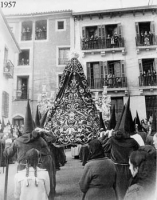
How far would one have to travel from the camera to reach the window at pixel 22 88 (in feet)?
13.0

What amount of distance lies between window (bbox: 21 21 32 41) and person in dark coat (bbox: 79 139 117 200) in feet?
10.2

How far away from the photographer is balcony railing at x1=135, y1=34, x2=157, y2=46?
437cm

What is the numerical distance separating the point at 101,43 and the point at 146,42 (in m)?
1.20

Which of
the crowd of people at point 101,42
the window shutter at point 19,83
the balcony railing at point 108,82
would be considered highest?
the crowd of people at point 101,42

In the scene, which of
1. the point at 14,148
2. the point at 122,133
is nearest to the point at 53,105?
the point at 14,148

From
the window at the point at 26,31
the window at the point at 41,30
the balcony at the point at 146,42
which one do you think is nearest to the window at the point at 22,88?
the window at the point at 26,31

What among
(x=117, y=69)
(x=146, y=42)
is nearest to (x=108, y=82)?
(x=117, y=69)

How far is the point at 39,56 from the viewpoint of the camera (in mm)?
4234

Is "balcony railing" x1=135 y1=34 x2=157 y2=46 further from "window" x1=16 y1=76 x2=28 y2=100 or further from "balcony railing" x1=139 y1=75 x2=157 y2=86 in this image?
"window" x1=16 y1=76 x2=28 y2=100

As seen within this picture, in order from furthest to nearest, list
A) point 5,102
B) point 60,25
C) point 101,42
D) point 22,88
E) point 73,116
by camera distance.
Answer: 1. point 101,42
2. point 60,25
3. point 22,88
4. point 5,102
5. point 73,116

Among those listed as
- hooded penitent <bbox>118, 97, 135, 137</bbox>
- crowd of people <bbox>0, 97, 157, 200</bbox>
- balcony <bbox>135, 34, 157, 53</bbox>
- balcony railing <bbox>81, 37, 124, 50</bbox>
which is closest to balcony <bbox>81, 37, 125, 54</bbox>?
balcony railing <bbox>81, 37, 124, 50</bbox>

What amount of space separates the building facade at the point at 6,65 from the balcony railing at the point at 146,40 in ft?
8.91

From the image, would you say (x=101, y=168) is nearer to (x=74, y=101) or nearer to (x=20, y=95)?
(x=74, y=101)

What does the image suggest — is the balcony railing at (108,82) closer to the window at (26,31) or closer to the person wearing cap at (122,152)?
the window at (26,31)
